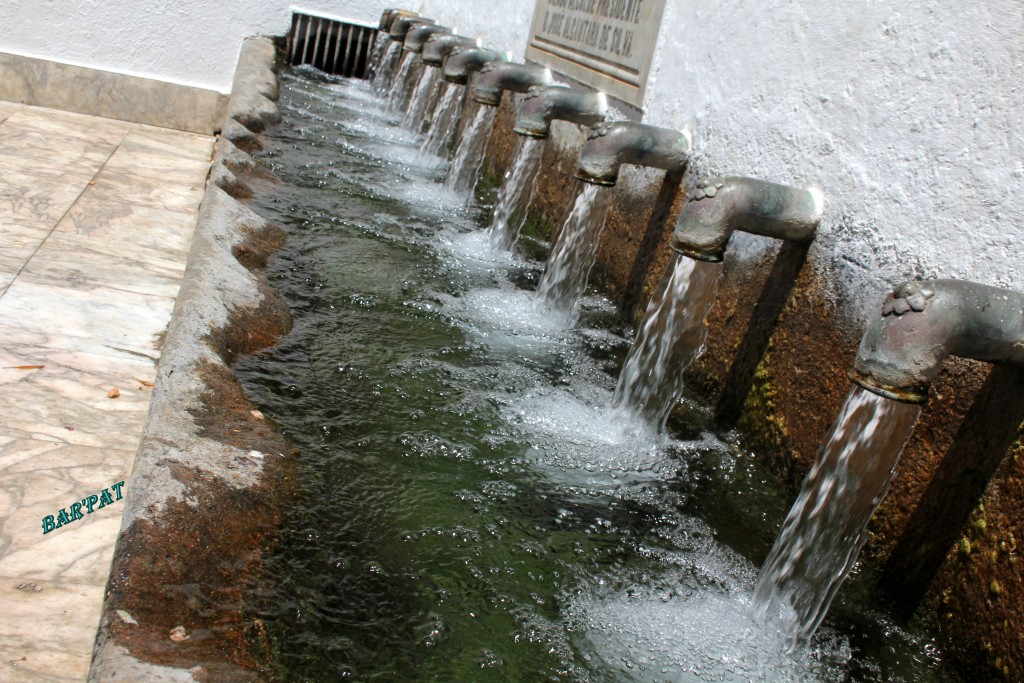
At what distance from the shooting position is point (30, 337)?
286 centimetres

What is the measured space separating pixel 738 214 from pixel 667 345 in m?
0.57

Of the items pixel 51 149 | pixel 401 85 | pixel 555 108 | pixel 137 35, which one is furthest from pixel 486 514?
pixel 401 85

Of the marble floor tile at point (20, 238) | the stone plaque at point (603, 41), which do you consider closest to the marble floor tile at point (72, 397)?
the marble floor tile at point (20, 238)

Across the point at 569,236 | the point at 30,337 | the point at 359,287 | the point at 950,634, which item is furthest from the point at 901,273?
the point at 30,337

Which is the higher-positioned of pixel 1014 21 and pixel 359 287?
pixel 1014 21

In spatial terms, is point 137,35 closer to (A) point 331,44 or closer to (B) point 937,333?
(A) point 331,44

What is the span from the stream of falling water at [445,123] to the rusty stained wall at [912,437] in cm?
299

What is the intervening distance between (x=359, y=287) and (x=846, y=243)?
74.7 inches

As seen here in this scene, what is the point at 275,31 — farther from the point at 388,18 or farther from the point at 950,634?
the point at 950,634

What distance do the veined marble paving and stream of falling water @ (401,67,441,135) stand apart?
2511mm

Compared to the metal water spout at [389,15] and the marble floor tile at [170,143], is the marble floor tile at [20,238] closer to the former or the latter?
the marble floor tile at [170,143]

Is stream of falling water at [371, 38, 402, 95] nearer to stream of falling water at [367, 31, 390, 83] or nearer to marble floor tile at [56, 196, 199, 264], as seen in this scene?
stream of falling water at [367, 31, 390, 83]

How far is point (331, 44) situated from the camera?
9203 mm

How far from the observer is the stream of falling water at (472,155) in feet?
19.5
